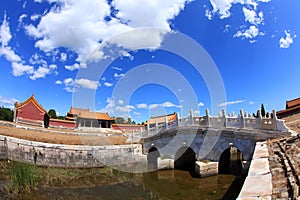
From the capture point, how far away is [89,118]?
30828 millimetres

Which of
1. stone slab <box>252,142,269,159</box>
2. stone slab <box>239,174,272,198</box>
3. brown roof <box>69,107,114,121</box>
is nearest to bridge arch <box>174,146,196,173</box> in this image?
stone slab <box>252,142,269,159</box>

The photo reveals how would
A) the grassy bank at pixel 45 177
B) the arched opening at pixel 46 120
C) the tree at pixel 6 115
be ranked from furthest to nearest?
the tree at pixel 6 115 < the arched opening at pixel 46 120 < the grassy bank at pixel 45 177

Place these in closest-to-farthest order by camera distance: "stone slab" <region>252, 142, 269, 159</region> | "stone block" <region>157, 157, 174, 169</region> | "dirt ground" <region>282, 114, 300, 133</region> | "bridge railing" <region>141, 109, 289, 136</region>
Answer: "stone slab" <region>252, 142, 269, 159</region> → "bridge railing" <region>141, 109, 289, 136</region> → "dirt ground" <region>282, 114, 300, 133</region> → "stone block" <region>157, 157, 174, 169</region>

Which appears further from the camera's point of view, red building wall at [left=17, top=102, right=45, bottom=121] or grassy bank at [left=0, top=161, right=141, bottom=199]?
red building wall at [left=17, top=102, right=45, bottom=121]

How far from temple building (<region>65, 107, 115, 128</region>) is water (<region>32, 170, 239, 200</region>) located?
19.8 meters

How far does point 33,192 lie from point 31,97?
727 inches

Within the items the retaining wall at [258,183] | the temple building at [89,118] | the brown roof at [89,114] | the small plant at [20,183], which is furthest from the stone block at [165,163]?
the brown roof at [89,114]

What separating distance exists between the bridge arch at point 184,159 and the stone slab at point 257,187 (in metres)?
10.0

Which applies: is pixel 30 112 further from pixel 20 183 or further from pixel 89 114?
pixel 20 183

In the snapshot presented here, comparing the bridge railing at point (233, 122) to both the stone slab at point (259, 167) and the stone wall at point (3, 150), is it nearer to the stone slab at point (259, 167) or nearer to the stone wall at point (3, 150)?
the stone slab at point (259, 167)

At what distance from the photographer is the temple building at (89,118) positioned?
29775 mm

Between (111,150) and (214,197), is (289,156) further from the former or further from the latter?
(111,150)

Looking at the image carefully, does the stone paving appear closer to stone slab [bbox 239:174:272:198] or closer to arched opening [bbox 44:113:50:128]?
stone slab [bbox 239:174:272:198]

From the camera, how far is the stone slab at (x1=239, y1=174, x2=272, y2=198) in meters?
3.11
